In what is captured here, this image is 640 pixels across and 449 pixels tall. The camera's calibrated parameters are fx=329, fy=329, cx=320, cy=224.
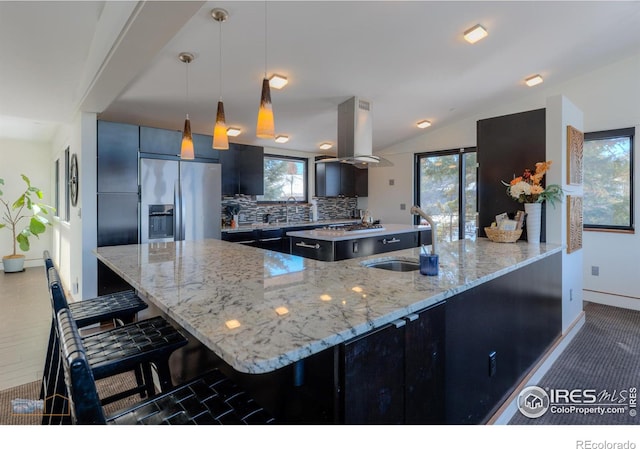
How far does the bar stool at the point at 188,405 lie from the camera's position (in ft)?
2.66

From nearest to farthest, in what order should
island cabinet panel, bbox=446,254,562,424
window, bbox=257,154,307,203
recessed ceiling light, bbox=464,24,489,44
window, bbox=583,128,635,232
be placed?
island cabinet panel, bbox=446,254,562,424 < recessed ceiling light, bbox=464,24,489,44 < window, bbox=583,128,635,232 < window, bbox=257,154,307,203

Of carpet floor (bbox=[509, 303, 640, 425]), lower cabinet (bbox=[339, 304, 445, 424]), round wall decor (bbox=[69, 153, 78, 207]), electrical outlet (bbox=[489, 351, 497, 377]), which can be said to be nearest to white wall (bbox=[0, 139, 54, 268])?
round wall decor (bbox=[69, 153, 78, 207])

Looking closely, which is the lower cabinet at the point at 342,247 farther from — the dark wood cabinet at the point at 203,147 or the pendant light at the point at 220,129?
A: the pendant light at the point at 220,129

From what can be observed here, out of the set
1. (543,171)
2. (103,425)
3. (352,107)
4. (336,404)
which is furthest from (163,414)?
(352,107)

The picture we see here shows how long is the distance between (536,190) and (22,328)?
502 centimetres

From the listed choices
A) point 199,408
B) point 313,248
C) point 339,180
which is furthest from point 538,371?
point 339,180

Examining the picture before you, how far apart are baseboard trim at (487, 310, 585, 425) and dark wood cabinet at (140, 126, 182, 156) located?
3796 mm

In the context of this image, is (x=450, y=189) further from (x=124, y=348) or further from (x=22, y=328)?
(x=22, y=328)

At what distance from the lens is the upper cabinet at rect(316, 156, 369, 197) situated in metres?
5.83

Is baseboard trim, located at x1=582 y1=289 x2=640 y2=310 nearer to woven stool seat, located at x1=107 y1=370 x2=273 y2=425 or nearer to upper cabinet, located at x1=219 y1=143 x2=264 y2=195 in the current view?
upper cabinet, located at x1=219 y1=143 x2=264 y2=195

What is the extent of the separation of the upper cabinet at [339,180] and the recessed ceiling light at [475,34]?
2.98 metres

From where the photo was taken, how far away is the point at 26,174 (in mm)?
6234
